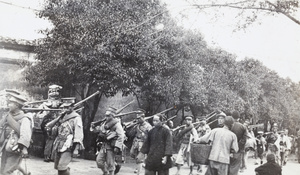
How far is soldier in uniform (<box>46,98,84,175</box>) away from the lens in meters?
7.12

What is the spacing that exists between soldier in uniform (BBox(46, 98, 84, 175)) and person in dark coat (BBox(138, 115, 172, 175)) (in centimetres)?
141

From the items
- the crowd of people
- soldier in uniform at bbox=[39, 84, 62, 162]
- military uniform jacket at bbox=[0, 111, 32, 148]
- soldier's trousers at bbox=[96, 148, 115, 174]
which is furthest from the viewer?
soldier in uniform at bbox=[39, 84, 62, 162]

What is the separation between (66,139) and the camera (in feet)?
23.8

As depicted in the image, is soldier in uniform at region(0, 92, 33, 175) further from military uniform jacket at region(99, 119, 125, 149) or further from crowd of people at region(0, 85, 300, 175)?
military uniform jacket at region(99, 119, 125, 149)

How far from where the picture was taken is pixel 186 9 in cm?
922

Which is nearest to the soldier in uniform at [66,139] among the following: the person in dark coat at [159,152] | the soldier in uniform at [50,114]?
the person in dark coat at [159,152]

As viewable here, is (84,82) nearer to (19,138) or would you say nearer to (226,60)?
(19,138)

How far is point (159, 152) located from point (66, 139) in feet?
6.31

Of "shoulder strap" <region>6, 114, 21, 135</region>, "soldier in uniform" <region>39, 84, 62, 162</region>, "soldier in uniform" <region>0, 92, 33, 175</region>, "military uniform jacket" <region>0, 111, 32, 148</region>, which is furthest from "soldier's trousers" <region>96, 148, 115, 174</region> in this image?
"shoulder strap" <region>6, 114, 21, 135</region>

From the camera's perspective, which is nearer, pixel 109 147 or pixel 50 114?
pixel 109 147

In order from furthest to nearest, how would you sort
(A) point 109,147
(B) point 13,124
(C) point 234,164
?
(A) point 109,147 → (C) point 234,164 → (B) point 13,124

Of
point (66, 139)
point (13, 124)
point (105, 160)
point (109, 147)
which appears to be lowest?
point (105, 160)

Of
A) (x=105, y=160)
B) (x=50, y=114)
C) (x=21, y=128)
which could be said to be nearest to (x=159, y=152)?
(x=105, y=160)

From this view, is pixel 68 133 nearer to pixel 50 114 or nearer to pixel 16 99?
pixel 16 99
